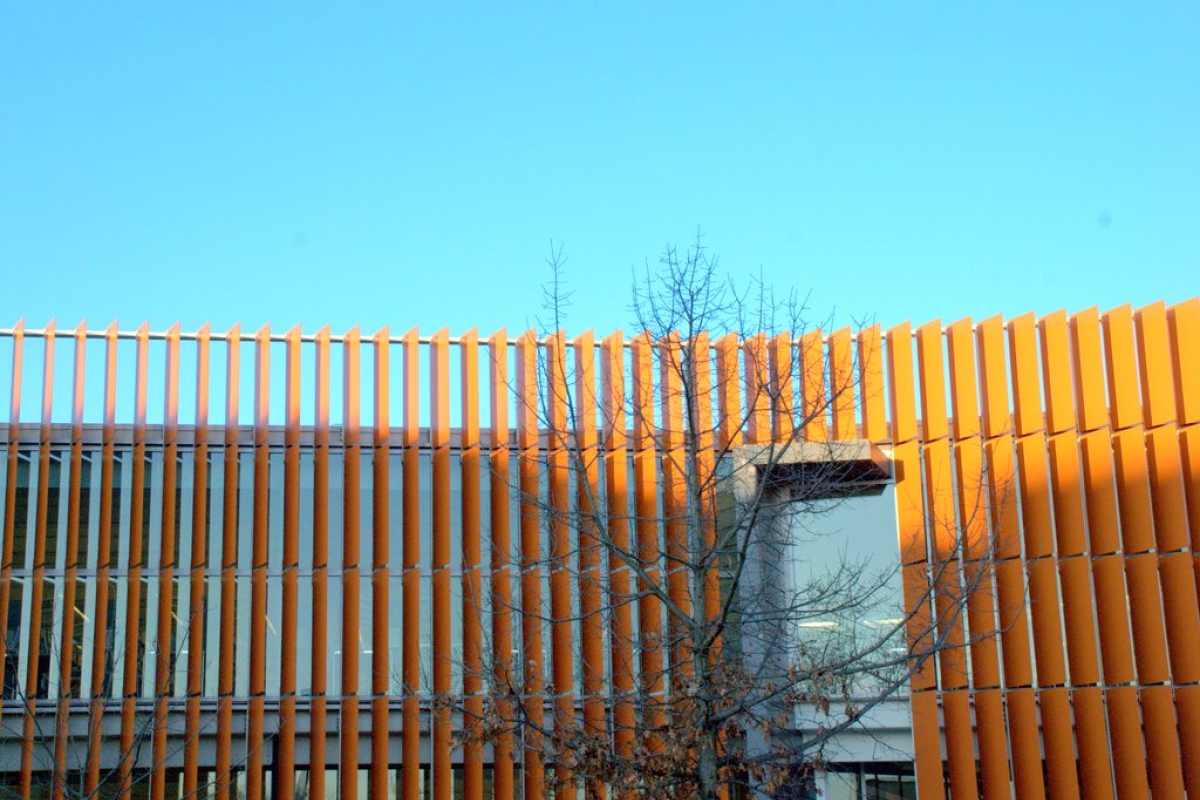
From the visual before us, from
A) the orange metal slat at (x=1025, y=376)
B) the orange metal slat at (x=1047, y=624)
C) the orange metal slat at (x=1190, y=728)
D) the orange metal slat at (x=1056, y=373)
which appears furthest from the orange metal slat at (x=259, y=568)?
the orange metal slat at (x=1190, y=728)

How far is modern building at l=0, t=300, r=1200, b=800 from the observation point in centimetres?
1955

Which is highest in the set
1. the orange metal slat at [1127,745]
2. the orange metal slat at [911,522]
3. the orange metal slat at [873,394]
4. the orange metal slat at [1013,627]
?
the orange metal slat at [873,394]

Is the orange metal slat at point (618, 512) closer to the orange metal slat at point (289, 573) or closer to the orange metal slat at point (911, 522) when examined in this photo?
the orange metal slat at point (911, 522)

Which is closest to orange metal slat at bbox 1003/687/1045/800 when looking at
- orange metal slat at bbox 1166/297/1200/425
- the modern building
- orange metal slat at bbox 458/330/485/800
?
the modern building

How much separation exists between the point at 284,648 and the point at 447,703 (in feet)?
22.8

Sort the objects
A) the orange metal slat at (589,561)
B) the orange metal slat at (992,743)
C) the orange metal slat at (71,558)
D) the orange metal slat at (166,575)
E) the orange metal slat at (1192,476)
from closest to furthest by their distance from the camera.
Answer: the orange metal slat at (71,558)
the orange metal slat at (166,575)
the orange metal slat at (589,561)
the orange metal slat at (992,743)
the orange metal slat at (1192,476)

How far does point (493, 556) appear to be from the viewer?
66.4ft

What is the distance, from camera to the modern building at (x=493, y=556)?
19.5 m

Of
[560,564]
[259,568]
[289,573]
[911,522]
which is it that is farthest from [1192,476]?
[259,568]

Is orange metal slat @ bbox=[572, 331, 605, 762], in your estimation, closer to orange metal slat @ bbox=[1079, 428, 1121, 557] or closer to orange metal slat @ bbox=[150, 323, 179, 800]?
orange metal slat @ bbox=[150, 323, 179, 800]

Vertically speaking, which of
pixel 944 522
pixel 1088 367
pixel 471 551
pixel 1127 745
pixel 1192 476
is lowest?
pixel 1127 745

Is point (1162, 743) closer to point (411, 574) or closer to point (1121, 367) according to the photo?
point (1121, 367)

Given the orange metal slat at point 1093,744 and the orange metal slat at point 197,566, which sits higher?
the orange metal slat at point 197,566

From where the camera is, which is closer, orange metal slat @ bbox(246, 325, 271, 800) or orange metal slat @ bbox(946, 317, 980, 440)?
orange metal slat @ bbox(246, 325, 271, 800)
